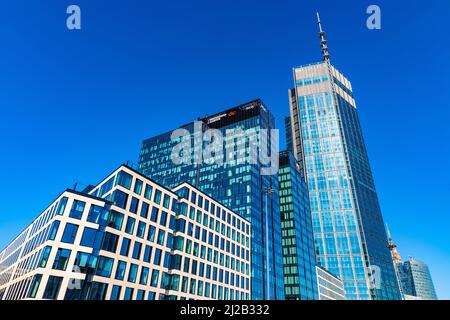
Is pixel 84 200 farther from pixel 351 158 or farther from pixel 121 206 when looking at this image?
pixel 351 158

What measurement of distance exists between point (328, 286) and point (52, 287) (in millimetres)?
111325

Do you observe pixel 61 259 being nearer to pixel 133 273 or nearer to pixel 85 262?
pixel 85 262

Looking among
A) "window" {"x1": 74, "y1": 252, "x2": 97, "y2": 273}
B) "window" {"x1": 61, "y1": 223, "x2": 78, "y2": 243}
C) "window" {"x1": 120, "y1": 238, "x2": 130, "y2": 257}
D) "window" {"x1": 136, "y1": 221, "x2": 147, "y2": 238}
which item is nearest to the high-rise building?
"window" {"x1": 136, "y1": 221, "x2": 147, "y2": 238}

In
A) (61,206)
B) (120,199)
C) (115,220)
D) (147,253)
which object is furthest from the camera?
(147,253)

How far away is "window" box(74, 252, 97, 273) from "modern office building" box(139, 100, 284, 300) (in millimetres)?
47198

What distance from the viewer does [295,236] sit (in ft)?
361

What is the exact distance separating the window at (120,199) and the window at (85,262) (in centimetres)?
946

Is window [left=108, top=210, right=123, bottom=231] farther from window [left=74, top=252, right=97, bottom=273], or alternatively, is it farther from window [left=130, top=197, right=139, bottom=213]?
window [left=74, top=252, right=97, bottom=273]

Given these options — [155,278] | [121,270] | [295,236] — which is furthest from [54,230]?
[295,236]

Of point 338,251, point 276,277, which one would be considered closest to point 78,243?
point 276,277

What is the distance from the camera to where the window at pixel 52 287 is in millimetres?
40344

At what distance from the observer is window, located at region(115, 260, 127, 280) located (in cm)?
4806

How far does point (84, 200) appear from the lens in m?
48.3

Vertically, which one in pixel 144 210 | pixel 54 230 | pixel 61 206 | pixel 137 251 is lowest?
pixel 137 251
